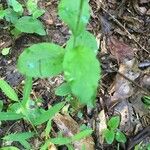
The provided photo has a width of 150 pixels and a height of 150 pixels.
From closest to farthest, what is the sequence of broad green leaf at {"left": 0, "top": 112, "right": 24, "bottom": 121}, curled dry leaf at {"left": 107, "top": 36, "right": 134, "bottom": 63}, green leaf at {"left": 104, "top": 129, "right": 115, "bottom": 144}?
broad green leaf at {"left": 0, "top": 112, "right": 24, "bottom": 121}
green leaf at {"left": 104, "top": 129, "right": 115, "bottom": 144}
curled dry leaf at {"left": 107, "top": 36, "right": 134, "bottom": 63}

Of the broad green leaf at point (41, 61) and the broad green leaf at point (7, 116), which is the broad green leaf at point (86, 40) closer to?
the broad green leaf at point (41, 61)

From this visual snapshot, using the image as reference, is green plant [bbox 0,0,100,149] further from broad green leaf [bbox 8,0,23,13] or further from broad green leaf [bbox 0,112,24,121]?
broad green leaf [bbox 8,0,23,13]

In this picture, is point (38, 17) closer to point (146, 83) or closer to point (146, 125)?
point (146, 83)

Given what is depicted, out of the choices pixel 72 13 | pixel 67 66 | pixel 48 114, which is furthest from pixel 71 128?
pixel 72 13

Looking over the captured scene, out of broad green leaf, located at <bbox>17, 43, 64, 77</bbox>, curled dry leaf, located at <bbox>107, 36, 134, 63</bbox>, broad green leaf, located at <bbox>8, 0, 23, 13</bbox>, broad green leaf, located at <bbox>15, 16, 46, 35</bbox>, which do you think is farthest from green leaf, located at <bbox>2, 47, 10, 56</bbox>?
broad green leaf, located at <bbox>17, 43, 64, 77</bbox>

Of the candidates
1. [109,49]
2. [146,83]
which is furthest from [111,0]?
[146,83]

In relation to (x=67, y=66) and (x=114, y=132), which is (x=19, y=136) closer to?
(x=114, y=132)
